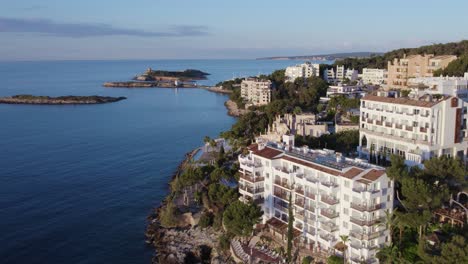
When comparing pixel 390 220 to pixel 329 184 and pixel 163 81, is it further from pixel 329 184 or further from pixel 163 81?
pixel 163 81

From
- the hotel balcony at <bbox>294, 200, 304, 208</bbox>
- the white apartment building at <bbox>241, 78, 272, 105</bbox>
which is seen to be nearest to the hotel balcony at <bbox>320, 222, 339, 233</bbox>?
the hotel balcony at <bbox>294, 200, 304, 208</bbox>

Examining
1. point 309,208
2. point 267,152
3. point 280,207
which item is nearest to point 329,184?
point 309,208

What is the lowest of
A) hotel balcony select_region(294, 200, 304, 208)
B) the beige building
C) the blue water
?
the blue water

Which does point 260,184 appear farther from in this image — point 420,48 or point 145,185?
point 420,48

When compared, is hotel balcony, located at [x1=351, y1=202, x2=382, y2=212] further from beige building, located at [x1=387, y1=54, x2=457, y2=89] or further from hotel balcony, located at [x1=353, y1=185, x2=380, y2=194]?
beige building, located at [x1=387, y1=54, x2=457, y2=89]

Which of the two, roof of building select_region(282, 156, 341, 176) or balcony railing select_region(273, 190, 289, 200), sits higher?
roof of building select_region(282, 156, 341, 176)

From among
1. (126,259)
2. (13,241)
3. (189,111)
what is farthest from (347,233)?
(189,111)
